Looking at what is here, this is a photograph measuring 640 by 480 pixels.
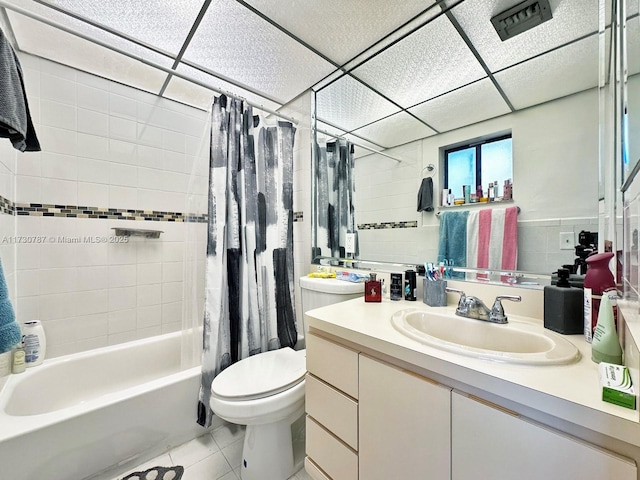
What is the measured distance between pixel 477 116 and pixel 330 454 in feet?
4.85

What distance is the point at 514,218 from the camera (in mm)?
1007

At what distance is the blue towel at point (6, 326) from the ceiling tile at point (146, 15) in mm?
1210

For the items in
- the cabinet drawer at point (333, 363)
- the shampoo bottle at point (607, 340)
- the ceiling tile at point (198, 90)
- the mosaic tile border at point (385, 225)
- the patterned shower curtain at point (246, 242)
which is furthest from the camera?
the ceiling tile at point (198, 90)

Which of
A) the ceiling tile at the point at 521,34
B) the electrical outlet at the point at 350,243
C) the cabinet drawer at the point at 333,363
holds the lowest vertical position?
the cabinet drawer at the point at 333,363

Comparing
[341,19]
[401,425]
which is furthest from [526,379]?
[341,19]

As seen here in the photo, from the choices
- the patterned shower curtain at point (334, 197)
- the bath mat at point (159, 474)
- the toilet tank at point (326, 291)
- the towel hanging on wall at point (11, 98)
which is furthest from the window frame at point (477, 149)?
the bath mat at point (159, 474)

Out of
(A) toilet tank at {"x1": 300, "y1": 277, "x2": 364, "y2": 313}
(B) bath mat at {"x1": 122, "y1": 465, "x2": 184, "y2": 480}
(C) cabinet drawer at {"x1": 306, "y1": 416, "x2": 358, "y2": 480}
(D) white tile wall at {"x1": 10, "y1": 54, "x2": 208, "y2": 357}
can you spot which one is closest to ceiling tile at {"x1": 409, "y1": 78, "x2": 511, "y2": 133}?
(A) toilet tank at {"x1": 300, "y1": 277, "x2": 364, "y2": 313}

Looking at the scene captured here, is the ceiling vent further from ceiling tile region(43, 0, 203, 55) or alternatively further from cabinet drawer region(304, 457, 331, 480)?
cabinet drawer region(304, 457, 331, 480)

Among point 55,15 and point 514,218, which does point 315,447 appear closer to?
point 514,218

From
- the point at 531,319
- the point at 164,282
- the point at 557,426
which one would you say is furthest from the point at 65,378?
the point at 531,319

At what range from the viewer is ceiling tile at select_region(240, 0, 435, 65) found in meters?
1.11

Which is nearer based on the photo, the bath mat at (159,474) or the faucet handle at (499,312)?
the faucet handle at (499,312)

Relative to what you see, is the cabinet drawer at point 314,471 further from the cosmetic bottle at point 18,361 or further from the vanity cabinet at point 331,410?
the cosmetic bottle at point 18,361

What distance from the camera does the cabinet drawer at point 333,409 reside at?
85cm
